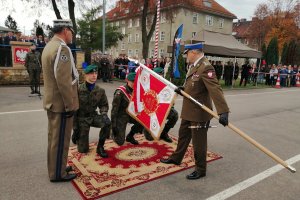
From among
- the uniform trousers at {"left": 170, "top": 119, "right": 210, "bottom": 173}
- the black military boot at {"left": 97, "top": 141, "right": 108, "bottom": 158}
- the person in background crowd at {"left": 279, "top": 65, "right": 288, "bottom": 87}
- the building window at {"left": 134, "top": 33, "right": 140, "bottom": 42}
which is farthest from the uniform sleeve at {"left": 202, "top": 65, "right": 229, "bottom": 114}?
the building window at {"left": 134, "top": 33, "right": 140, "bottom": 42}

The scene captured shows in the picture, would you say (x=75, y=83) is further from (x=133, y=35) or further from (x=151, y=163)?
(x=133, y=35)

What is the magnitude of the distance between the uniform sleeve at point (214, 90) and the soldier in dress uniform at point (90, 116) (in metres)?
1.96

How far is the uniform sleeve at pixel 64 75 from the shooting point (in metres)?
3.42

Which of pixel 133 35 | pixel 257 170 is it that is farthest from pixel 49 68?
pixel 133 35

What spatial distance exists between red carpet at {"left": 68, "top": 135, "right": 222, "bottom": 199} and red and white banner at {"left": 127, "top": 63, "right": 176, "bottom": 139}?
1.84 ft

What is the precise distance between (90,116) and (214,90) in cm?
233

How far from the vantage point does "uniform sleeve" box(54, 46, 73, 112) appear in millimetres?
3424

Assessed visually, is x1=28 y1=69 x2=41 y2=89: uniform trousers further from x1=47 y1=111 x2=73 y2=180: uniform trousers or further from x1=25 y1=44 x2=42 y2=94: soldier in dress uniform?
x1=47 y1=111 x2=73 y2=180: uniform trousers

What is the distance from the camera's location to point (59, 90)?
11.5 feet

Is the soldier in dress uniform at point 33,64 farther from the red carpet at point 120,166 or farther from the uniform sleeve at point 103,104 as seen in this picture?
the uniform sleeve at point 103,104

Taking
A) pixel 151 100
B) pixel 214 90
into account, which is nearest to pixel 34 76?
pixel 151 100

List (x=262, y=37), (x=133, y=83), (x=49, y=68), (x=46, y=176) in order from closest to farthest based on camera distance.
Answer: (x=49, y=68) < (x=46, y=176) < (x=133, y=83) < (x=262, y=37)

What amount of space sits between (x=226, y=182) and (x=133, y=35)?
174 feet

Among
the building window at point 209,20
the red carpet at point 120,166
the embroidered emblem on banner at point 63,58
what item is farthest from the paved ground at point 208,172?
the building window at point 209,20
